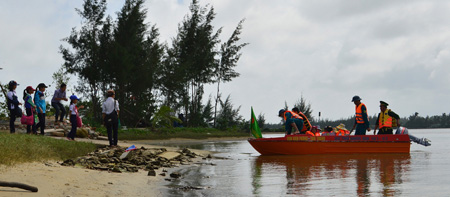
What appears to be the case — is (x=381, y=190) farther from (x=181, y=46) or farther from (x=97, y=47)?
(x=181, y=46)

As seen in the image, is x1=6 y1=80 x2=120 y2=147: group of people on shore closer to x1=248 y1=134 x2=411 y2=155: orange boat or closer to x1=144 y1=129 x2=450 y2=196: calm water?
x1=144 y1=129 x2=450 y2=196: calm water

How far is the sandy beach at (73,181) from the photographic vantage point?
7297mm

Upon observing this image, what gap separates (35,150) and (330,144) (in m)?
12.0

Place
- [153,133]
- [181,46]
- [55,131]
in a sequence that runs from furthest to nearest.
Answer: [181,46]
[153,133]
[55,131]

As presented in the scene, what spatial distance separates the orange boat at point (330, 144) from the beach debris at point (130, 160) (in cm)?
358

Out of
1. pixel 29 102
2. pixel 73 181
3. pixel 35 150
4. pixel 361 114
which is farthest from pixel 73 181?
pixel 361 114

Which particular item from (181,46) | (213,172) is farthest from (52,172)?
(181,46)

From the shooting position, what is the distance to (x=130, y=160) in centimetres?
1301

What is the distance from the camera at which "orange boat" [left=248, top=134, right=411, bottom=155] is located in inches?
751

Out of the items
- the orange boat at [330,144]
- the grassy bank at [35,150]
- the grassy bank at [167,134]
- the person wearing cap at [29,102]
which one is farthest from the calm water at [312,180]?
the grassy bank at [167,134]

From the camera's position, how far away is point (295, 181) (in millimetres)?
10758

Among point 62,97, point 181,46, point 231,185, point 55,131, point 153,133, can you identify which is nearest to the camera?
point 231,185

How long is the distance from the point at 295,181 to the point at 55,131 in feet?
38.3

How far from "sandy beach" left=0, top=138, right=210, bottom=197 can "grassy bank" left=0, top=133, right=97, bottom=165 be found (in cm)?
21
